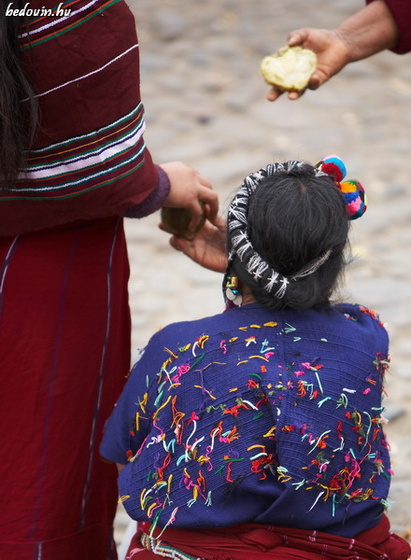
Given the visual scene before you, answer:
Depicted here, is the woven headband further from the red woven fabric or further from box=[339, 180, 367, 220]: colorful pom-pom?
the red woven fabric

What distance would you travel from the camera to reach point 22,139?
1.73 metres

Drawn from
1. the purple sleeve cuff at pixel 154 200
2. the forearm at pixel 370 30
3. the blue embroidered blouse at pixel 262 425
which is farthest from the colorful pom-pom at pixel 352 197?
the forearm at pixel 370 30

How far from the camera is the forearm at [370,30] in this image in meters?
2.79

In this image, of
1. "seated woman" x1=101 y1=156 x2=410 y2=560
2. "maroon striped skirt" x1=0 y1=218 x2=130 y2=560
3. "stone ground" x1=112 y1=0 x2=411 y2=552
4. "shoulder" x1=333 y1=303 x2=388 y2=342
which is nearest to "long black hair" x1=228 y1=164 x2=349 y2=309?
"seated woman" x1=101 y1=156 x2=410 y2=560

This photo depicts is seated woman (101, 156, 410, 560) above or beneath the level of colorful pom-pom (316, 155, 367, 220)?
beneath

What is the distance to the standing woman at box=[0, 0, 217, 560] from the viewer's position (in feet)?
5.59

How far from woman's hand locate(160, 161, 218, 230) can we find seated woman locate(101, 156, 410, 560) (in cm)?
33

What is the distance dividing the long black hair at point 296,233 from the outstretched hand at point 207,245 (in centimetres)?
58

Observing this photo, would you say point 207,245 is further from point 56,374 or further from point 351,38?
point 351,38

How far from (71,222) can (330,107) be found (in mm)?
4012

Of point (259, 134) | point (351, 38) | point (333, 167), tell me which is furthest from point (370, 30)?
point (259, 134)

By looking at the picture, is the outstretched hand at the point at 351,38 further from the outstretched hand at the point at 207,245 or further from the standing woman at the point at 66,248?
the standing woman at the point at 66,248

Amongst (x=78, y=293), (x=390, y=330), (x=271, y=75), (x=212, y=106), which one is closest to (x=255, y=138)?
(x=212, y=106)

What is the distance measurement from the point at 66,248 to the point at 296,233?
57 centimetres
